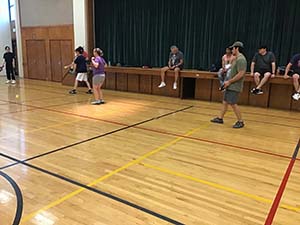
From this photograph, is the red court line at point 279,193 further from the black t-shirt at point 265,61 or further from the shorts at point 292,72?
the black t-shirt at point 265,61

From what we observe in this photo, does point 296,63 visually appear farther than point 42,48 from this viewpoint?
No

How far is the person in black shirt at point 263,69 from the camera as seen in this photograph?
747cm

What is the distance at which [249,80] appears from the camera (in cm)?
780

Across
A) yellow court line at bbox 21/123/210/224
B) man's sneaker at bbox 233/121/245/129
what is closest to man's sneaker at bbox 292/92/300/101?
man's sneaker at bbox 233/121/245/129

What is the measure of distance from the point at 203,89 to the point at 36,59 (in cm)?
884

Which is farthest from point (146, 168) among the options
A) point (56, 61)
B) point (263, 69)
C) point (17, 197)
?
point (56, 61)

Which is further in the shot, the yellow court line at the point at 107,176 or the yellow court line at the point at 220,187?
the yellow court line at the point at 220,187

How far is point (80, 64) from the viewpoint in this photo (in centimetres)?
930

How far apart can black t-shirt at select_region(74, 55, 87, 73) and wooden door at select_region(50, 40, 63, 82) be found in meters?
4.01

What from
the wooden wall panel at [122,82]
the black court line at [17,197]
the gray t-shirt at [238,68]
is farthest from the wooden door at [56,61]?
the black court line at [17,197]

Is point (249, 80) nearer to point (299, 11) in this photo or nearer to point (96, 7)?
point (299, 11)

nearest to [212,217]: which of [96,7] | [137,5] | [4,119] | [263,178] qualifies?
[263,178]

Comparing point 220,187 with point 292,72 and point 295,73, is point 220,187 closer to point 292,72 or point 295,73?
point 295,73

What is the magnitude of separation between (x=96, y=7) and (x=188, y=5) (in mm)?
3967
